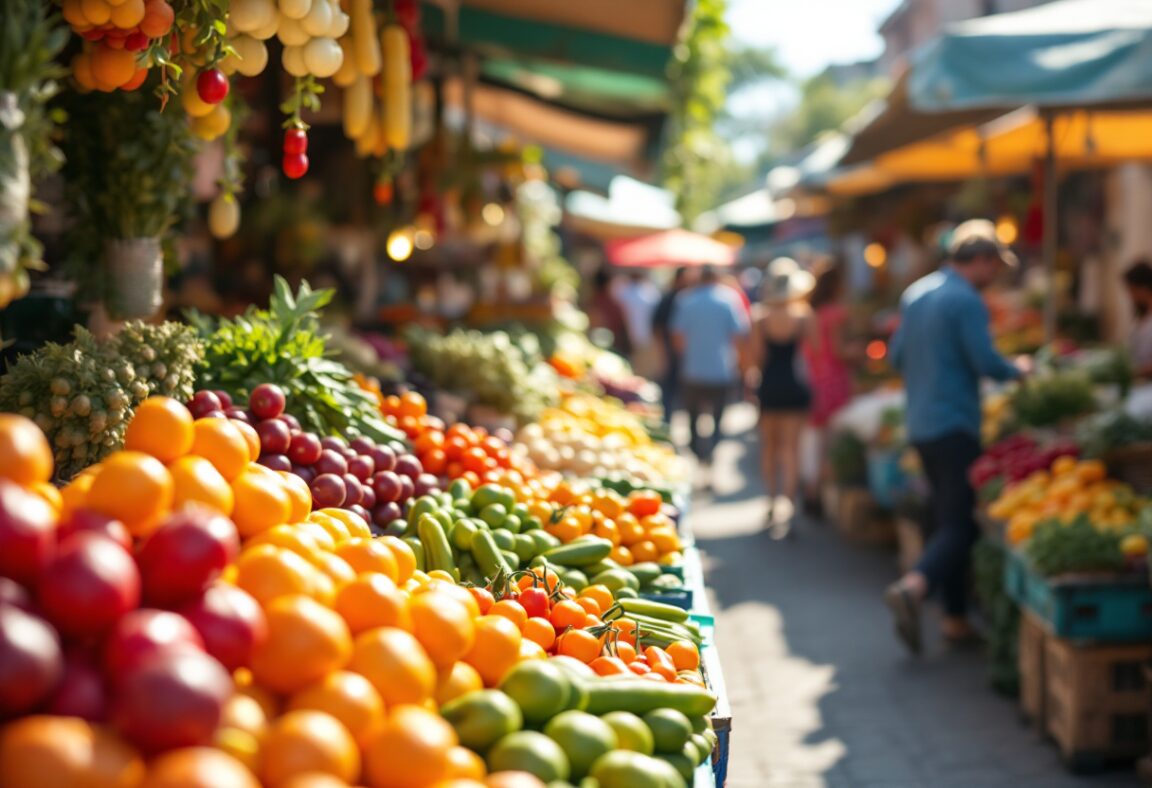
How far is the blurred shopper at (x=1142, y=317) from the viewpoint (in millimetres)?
7078

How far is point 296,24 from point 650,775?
2.40 metres

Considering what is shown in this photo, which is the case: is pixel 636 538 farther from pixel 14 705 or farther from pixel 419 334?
pixel 419 334

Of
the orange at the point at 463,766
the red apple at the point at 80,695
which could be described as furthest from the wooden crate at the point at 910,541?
the red apple at the point at 80,695

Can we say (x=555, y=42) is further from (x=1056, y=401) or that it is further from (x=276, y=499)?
(x=276, y=499)

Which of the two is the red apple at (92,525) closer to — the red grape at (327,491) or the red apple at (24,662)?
the red apple at (24,662)

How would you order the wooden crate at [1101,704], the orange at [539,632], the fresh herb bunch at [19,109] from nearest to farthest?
the fresh herb bunch at [19,109] → the orange at [539,632] → the wooden crate at [1101,704]

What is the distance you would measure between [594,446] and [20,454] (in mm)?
3926

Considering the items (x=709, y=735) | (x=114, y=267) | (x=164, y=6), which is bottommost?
(x=709, y=735)

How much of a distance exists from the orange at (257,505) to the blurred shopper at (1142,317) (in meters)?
6.15

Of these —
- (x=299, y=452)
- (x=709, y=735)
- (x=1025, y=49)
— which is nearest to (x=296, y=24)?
(x=299, y=452)

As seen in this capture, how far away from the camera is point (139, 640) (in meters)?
1.58

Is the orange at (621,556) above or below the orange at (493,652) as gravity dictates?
below

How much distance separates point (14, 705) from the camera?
1495 mm

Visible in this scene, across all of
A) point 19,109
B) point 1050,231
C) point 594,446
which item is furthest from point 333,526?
point 1050,231
